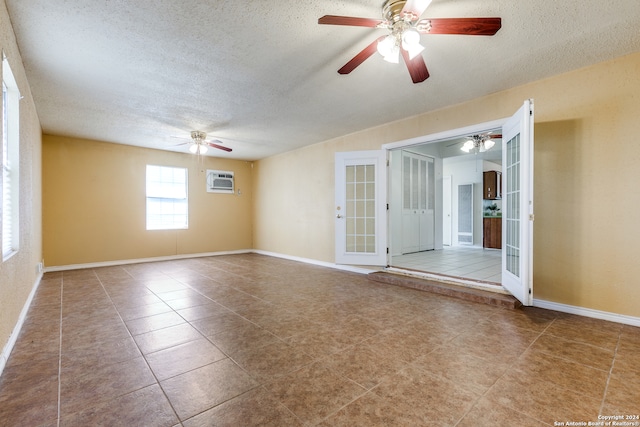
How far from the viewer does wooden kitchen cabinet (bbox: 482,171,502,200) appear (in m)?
7.91

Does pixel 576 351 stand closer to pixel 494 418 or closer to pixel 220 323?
pixel 494 418

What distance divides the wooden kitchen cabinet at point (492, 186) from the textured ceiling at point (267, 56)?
507cm

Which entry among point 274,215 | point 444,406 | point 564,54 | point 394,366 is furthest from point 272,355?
point 274,215

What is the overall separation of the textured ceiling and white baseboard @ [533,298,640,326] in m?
2.55

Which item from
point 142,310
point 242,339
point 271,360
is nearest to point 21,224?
point 142,310

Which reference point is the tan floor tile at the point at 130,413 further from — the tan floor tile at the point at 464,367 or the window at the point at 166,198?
the window at the point at 166,198

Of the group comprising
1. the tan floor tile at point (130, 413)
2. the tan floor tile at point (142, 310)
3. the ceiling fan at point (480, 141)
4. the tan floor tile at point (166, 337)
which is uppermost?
the ceiling fan at point (480, 141)

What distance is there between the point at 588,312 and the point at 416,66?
10.1ft

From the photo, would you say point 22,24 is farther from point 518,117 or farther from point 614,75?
point 614,75

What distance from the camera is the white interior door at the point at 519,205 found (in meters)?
2.85

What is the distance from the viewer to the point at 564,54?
2.68 metres

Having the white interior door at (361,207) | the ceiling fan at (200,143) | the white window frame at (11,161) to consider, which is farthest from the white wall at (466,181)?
the white window frame at (11,161)

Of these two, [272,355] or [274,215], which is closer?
[272,355]

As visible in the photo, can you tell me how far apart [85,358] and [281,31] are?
118 inches
